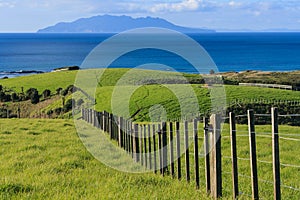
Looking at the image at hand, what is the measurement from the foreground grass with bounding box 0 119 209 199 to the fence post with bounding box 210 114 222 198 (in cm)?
31

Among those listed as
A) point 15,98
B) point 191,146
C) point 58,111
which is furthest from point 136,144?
point 15,98

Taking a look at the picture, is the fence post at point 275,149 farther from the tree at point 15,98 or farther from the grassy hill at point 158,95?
the tree at point 15,98

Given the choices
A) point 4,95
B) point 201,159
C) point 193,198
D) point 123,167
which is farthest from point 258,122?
point 4,95

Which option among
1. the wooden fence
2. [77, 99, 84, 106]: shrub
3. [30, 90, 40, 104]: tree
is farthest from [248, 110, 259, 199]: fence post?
[30, 90, 40, 104]: tree

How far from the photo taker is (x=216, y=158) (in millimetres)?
8758

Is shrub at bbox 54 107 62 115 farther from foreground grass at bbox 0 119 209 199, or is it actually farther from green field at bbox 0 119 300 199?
foreground grass at bbox 0 119 209 199

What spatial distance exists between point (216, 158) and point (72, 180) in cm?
355

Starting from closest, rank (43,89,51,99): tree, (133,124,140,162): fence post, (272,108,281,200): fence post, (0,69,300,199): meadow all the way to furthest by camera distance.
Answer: (272,108,281,200): fence post → (0,69,300,199): meadow → (133,124,140,162): fence post → (43,89,51,99): tree

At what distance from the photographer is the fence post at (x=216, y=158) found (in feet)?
28.7

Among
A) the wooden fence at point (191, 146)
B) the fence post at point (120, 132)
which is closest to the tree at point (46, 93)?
the wooden fence at point (191, 146)

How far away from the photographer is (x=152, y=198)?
333 inches

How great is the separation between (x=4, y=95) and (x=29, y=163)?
2301 inches

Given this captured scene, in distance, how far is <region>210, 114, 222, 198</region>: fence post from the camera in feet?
28.7

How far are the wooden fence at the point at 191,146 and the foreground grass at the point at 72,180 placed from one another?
0.45 metres
